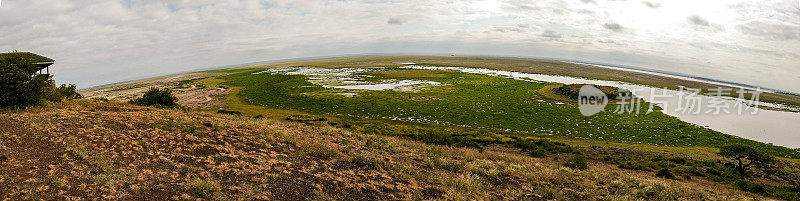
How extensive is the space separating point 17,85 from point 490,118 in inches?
1946

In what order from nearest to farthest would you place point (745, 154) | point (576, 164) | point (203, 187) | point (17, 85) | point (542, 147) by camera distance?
point (203, 187), point (17, 85), point (576, 164), point (745, 154), point (542, 147)

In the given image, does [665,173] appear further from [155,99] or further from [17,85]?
[155,99]

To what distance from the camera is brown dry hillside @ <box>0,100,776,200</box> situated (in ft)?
37.9

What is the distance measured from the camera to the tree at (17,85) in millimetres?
21266

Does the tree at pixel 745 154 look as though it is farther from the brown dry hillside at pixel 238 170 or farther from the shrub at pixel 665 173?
the shrub at pixel 665 173

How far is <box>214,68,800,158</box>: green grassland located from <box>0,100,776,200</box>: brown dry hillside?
13.0 meters

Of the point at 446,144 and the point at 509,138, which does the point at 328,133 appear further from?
the point at 509,138

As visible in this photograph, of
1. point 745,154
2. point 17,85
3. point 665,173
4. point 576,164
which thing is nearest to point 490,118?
point 576,164

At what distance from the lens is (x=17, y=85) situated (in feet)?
71.9

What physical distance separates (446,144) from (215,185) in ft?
70.0

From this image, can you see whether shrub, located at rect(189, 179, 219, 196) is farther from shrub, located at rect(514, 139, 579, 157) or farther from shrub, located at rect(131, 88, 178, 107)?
shrub, located at rect(131, 88, 178, 107)

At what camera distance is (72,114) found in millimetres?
20578

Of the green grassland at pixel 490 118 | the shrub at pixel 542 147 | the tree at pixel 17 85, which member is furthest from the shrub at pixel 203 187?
the shrub at pixel 542 147

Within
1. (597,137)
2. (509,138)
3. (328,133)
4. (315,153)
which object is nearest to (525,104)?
(597,137)
